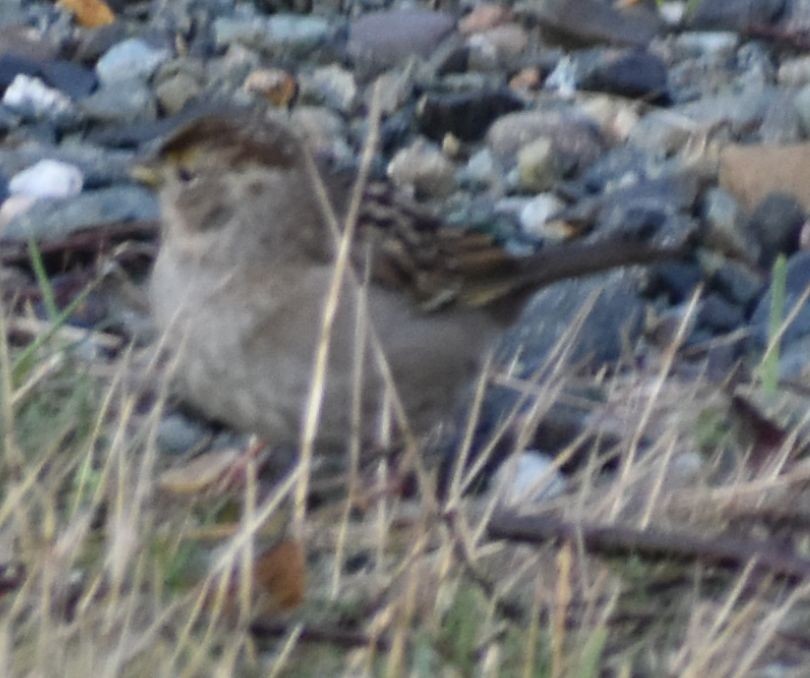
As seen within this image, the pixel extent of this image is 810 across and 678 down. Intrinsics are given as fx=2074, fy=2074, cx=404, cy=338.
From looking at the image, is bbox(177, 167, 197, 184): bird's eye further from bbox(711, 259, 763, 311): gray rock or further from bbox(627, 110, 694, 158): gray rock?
bbox(627, 110, 694, 158): gray rock

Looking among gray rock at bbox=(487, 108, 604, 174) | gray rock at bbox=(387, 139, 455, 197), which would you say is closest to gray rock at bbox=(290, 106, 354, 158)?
gray rock at bbox=(387, 139, 455, 197)

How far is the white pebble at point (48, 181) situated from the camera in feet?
15.0

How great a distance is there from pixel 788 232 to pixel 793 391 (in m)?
1.01

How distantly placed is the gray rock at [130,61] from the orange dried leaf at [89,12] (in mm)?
198

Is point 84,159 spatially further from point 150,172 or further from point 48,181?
point 150,172

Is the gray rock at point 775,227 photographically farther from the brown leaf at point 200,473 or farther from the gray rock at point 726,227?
the brown leaf at point 200,473

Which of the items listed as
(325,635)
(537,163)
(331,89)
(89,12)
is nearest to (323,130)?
(331,89)

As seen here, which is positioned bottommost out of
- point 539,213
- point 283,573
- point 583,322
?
point 539,213

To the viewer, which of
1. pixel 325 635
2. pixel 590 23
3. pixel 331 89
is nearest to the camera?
pixel 325 635

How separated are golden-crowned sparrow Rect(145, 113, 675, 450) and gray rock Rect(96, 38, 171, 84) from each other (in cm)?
166

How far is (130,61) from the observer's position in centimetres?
529

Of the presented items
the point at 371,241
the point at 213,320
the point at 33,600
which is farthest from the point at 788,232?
the point at 33,600

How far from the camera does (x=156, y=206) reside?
4.46 m

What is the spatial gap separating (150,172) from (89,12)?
216cm
